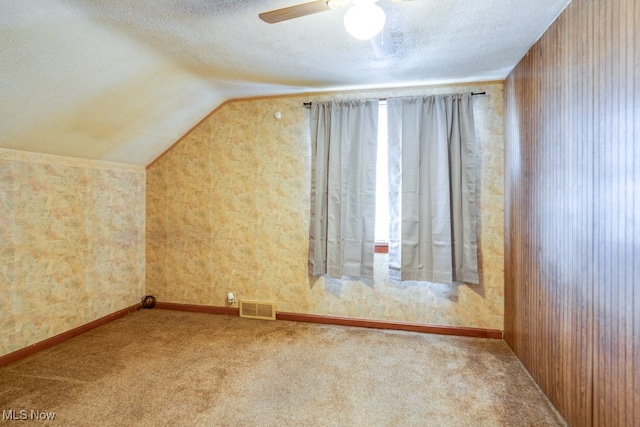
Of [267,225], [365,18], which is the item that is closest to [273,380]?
[267,225]

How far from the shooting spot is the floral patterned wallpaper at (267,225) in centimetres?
265

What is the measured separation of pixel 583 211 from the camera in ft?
4.80

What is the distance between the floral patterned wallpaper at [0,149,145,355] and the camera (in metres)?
2.22

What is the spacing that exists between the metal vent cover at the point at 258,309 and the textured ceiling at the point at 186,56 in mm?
2015

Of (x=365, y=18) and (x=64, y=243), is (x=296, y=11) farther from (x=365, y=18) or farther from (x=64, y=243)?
(x=64, y=243)

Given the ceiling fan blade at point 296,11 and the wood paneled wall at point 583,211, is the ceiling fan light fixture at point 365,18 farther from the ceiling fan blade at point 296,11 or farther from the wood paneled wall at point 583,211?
the wood paneled wall at point 583,211

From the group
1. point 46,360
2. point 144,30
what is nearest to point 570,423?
point 144,30

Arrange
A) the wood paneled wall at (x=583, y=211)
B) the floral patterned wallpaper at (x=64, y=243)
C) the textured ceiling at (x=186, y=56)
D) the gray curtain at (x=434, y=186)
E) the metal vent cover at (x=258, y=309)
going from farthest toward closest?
the metal vent cover at (x=258, y=309)
the gray curtain at (x=434, y=186)
the floral patterned wallpaper at (x=64, y=243)
the textured ceiling at (x=186, y=56)
the wood paneled wall at (x=583, y=211)

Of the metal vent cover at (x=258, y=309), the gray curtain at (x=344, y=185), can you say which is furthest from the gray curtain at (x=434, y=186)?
the metal vent cover at (x=258, y=309)

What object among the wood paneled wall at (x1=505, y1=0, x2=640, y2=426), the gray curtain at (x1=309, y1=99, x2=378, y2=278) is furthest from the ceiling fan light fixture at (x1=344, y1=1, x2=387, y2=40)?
the gray curtain at (x1=309, y1=99, x2=378, y2=278)

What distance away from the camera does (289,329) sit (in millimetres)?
2816

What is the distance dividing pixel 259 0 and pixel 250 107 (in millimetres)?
1604

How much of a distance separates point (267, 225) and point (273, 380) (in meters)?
1.51

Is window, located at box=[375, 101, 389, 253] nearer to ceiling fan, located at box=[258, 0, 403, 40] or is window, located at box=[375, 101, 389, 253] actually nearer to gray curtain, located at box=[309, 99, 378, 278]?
gray curtain, located at box=[309, 99, 378, 278]
